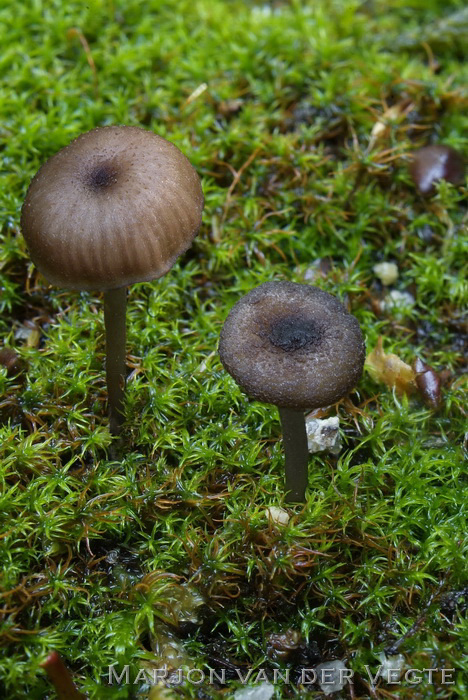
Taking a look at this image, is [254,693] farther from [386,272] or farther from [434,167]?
[434,167]

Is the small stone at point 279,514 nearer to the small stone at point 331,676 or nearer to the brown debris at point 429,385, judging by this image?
the small stone at point 331,676

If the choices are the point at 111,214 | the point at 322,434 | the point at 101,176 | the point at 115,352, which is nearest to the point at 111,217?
the point at 111,214

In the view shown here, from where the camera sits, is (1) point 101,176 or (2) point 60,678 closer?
(2) point 60,678

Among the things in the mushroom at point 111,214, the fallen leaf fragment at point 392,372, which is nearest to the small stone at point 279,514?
the fallen leaf fragment at point 392,372

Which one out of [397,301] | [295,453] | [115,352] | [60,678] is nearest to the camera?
[60,678]

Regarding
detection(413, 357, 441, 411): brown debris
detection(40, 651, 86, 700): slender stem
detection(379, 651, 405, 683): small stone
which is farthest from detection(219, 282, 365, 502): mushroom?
detection(40, 651, 86, 700): slender stem

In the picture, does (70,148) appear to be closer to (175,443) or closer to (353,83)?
(175,443)
